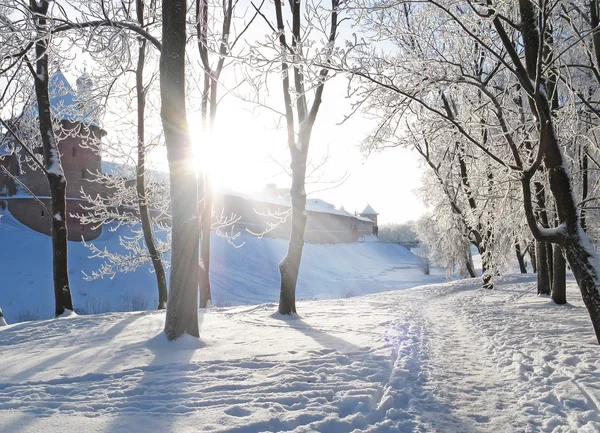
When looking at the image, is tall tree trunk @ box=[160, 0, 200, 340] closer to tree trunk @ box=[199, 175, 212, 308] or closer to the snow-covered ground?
the snow-covered ground

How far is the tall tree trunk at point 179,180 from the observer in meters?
4.77

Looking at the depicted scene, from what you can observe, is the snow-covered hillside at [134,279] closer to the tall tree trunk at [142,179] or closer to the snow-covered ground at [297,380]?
the tall tree trunk at [142,179]

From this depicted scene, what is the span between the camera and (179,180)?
16.0 ft

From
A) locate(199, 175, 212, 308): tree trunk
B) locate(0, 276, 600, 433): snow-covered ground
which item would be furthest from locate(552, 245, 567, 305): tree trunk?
locate(199, 175, 212, 308): tree trunk

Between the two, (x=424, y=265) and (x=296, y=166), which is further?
(x=424, y=265)

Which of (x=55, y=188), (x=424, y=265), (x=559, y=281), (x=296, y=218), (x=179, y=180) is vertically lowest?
(x=424, y=265)

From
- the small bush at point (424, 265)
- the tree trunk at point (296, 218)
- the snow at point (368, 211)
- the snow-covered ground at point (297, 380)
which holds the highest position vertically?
the snow at point (368, 211)

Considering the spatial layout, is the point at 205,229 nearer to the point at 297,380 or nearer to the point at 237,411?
the point at 297,380

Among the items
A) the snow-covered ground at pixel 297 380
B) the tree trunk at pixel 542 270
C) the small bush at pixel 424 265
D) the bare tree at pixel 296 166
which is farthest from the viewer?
the small bush at pixel 424 265

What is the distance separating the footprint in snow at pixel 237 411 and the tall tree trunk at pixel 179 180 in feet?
6.94

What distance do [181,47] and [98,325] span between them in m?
4.47

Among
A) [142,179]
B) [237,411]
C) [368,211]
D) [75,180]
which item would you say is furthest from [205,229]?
[368,211]

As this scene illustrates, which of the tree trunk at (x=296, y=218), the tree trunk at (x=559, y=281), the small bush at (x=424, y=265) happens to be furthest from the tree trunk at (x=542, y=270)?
the small bush at (x=424, y=265)

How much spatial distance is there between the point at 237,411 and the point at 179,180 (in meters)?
2.94
